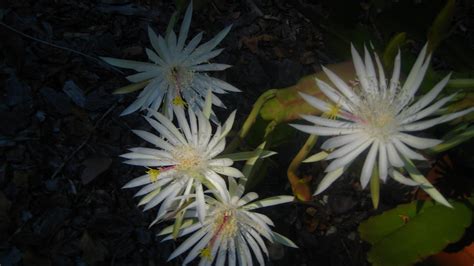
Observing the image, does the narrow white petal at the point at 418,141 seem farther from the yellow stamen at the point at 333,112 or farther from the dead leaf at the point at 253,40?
the dead leaf at the point at 253,40

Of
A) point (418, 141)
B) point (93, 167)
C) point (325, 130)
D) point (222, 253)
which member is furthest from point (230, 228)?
point (93, 167)

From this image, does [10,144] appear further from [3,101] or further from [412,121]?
[412,121]

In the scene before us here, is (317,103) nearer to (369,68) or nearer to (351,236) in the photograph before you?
(369,68)

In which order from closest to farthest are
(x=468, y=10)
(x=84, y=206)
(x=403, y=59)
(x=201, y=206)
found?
(x=201, y=206), (x=403, y=59), (x=84, y=206), (x=468, y=10)

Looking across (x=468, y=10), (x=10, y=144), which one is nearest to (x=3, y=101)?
(x=10, y=144)

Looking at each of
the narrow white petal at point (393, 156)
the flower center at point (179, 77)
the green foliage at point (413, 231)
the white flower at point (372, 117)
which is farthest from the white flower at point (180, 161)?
the green foliage at point (413, 231)

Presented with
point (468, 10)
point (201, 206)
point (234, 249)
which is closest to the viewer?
point (201, 206)
